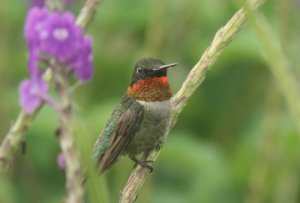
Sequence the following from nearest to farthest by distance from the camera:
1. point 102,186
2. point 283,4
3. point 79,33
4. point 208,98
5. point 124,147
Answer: point 102,186 → point 79,33 → point 124,147 → point 283,4 → point 208,98

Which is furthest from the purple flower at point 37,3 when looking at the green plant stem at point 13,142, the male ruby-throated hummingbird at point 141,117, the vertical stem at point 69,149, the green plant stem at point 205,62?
the vertical stem at point 69,149

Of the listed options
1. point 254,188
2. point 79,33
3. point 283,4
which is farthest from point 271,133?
point 79,33

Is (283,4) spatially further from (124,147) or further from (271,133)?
→ (124,147)

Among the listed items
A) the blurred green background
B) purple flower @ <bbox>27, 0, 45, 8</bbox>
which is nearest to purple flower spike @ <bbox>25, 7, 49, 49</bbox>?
the blurred green background

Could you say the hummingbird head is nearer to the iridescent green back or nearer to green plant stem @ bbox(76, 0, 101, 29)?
the iridescent green back

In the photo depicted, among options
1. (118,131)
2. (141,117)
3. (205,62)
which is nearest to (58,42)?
(205,62)

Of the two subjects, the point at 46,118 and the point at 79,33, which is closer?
the point at 79,33
